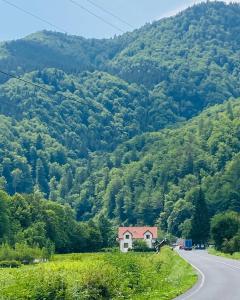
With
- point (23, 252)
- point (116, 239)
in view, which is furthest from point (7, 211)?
point (116, 239)

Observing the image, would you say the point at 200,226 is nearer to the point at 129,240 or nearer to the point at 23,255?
the point at 129,240

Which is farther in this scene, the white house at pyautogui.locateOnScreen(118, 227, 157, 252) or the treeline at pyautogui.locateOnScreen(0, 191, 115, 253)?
the white house at pyautogui.locateOnScreen(118, 227, 157, 252)

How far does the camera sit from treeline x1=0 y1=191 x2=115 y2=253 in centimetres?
10269

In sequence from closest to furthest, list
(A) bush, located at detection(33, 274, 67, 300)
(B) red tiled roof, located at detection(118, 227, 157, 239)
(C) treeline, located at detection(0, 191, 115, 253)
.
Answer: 1. (A) bush, located at detection(33, 274, 67, 300)
2. (C) treeline, located at detection(0, 191, 115, 253)
3. (B) red tiled roof, located at detection(118, 227, 157, 239)

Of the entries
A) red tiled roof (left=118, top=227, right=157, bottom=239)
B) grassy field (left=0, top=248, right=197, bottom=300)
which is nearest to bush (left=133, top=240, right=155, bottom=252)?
red tiled roof (left=118, top=227, right=157, bottom=239)

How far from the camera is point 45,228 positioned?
116750 mm

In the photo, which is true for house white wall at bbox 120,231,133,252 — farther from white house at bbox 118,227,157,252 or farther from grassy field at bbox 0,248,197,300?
grassy field at bbox 0,248,197,300

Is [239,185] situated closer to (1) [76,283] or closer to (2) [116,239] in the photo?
(2) [116,239]

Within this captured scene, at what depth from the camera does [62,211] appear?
131375 mm

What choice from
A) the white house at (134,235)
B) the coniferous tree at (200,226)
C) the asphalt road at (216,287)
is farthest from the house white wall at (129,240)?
the asphalt road at (216,287)

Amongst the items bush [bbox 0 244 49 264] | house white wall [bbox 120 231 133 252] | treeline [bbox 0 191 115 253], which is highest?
treeline [bbox 0 191 115 253]

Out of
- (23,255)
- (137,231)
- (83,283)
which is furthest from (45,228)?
(83,283)

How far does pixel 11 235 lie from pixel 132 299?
251 feet

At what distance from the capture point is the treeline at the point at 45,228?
337 ft
